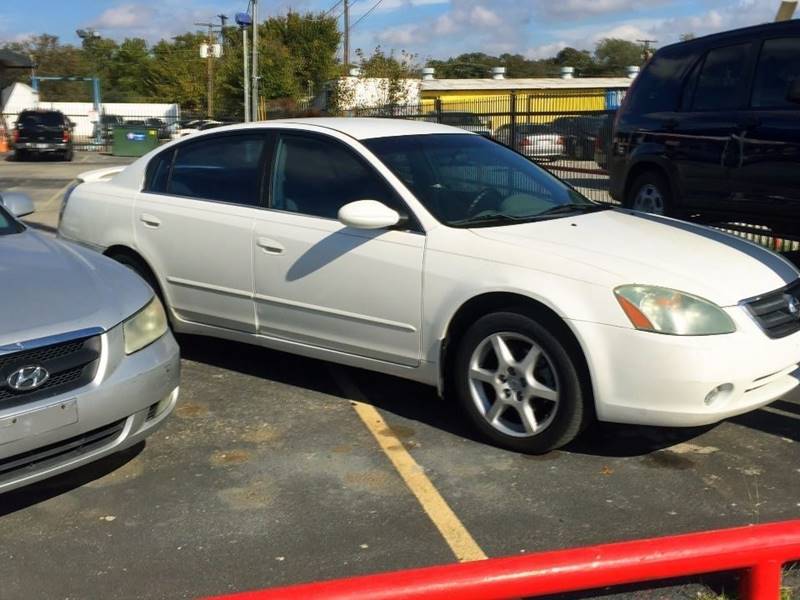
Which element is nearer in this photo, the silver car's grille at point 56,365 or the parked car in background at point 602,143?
the silver car's grille at point 56,365

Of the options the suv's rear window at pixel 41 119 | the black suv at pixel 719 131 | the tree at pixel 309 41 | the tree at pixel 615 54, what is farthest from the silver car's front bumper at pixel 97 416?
the tree at pixel 615 54

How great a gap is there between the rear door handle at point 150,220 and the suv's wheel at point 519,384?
2.20 metres

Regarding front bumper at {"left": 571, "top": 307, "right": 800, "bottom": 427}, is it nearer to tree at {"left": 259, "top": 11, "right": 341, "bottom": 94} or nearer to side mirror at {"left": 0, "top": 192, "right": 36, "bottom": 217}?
side mirror at {"left": 0, "top": 192, "right": 36, "bottom": 217}

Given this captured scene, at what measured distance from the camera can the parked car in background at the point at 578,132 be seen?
1184 cm

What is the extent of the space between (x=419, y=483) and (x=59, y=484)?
5.16ft

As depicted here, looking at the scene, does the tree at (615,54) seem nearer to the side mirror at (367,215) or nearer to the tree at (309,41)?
the tree at (309,41)

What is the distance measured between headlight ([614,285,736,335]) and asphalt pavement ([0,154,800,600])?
68 centimetres

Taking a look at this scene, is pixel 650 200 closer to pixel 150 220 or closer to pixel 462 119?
pixel 150 220

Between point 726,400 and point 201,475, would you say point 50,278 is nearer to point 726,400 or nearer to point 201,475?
point 201,475

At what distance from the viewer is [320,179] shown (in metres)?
5.01

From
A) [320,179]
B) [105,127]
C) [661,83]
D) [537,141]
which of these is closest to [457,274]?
[320,179]

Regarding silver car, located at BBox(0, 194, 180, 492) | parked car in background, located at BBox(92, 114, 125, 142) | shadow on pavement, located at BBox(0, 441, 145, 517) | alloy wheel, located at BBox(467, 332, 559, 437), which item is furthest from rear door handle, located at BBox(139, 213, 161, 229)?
parked car in background, located at BBox(92, 114, 125, 142)

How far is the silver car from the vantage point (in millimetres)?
3361

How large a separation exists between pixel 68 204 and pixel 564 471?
391cm
